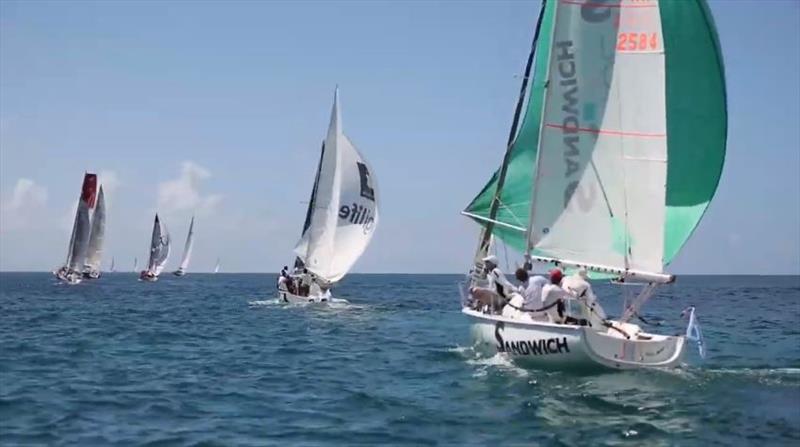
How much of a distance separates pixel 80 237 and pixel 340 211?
52.0 metres

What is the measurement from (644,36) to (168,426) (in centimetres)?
1325

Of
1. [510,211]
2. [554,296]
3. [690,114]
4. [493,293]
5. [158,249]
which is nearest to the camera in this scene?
[554,296]

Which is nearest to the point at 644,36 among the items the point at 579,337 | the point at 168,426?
the point at 579,337

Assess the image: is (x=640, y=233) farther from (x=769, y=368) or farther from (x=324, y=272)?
(x=324, y=272)

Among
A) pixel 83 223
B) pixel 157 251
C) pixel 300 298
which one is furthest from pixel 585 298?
pixel 157 251

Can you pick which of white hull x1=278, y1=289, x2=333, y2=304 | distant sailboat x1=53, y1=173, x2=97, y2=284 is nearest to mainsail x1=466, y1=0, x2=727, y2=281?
white hull x1=278, y1=289, x2=333, y2=304

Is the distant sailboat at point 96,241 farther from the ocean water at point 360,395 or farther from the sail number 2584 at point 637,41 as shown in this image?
the sail number 2584 at point 637,41

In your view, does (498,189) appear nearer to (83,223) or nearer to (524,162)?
(524,162)

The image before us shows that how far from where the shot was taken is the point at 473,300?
869 inches

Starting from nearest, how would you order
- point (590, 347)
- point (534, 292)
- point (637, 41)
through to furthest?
point (590, 347) → point (534, 292) → point (637, 41)

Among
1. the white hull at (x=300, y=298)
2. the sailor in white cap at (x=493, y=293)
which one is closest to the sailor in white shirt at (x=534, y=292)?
the sailor in white cap at (x=493, y=293)

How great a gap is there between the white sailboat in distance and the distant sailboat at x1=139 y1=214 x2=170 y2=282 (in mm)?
65515

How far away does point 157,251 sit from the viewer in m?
110

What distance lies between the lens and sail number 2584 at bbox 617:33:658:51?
63.9 ft
